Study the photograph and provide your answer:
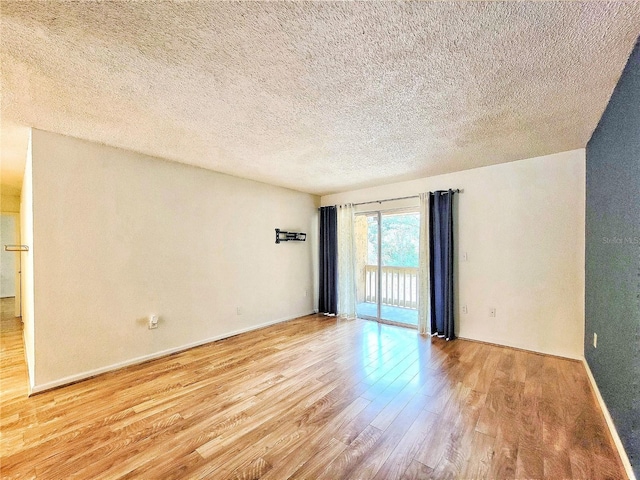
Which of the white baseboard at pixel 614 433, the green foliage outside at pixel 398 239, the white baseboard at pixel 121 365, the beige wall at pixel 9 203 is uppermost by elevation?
the beige wall at pixel 9 203

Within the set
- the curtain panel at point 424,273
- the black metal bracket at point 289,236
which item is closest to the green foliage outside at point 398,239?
the curtain panel at point 424,273

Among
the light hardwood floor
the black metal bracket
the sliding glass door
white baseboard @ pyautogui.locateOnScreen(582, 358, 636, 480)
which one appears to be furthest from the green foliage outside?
white baseboard @ pyautogui.locateOnScreen(582, 358, 636, 480)

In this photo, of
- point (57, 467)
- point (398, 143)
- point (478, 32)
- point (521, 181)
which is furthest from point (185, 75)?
point (521, 181)

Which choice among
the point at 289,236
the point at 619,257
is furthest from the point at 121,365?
the point at 619,257

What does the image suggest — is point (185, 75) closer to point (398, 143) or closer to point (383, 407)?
point (398, 143)

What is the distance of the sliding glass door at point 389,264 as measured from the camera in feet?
14.7

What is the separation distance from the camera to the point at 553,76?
1654 mm

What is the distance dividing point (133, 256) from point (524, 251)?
462 cm

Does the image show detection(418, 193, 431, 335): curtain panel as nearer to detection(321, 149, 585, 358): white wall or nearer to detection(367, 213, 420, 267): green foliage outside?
detection(367, 213, 420, 267): green foliage outside

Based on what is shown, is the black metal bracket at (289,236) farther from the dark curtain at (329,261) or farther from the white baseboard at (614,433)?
the white baseboard at (614,433)

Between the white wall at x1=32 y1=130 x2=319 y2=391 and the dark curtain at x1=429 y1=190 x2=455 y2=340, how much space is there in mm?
2588

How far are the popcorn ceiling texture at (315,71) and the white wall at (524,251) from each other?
0.54m

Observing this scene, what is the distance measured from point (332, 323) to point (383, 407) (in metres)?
2.44

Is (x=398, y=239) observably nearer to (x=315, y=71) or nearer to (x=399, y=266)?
(x=399, y=266)
